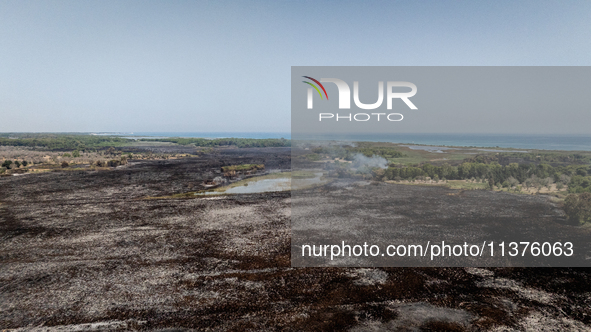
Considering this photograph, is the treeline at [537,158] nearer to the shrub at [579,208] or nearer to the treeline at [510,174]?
the treeline at [510,174]

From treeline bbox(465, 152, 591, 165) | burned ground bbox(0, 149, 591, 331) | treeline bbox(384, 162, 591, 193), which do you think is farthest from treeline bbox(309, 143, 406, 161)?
burned ground bbox(0, 149, 591, 331)

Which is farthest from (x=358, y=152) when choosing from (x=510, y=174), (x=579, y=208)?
(x=579, y=208)

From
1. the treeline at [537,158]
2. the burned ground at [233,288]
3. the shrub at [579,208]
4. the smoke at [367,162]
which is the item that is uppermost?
the treeline at [537,158]

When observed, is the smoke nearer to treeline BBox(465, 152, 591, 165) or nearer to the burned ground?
treeline BBox(465, 152, 591, 165)

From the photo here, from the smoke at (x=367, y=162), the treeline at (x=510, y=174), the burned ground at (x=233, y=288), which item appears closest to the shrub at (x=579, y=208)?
the treeline at (x=510, y=174)

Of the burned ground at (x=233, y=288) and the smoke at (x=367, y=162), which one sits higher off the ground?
the smoke at (x=367, y=162)

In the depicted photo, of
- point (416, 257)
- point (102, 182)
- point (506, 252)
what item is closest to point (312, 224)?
point (416, 257)

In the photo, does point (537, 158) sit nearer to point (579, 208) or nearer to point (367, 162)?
point (367, 162)

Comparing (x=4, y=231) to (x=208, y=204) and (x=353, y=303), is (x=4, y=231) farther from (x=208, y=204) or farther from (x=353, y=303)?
(x=353, y=303)
